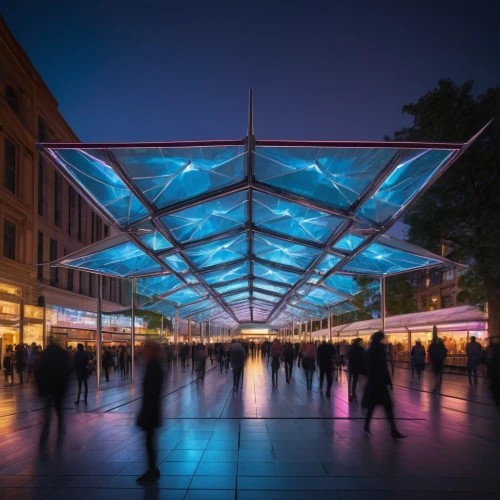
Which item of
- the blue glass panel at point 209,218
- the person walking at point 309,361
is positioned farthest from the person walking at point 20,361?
the person walking at point 309,361

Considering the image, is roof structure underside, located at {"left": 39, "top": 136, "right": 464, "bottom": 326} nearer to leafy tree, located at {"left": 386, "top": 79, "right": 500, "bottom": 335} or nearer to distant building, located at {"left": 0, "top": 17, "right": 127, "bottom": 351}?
leafy tree, located at {"left": 386, "top": 79, "right": 500, "bottom": 335}

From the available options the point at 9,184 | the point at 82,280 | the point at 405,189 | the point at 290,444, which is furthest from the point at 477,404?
the point at 82,280

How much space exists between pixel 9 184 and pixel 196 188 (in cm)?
2037

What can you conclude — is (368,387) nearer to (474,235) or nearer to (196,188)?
(196,188)

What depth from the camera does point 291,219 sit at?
1443cm

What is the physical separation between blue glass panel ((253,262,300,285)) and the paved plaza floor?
10152mm

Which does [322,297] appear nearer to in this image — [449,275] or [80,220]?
[80,220]

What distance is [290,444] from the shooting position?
7.87m

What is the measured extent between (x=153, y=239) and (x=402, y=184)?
7.42 meters

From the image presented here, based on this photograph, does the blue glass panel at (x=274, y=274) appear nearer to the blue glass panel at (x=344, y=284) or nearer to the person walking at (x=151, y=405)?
the blue glass panel at (x=344, y=284)

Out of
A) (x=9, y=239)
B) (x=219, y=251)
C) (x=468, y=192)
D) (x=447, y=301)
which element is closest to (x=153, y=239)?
(x=219, y=251)

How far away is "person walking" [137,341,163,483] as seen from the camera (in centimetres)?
601

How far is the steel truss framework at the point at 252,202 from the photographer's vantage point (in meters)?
9.86

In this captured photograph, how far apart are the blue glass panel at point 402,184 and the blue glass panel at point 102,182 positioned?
5.64m
